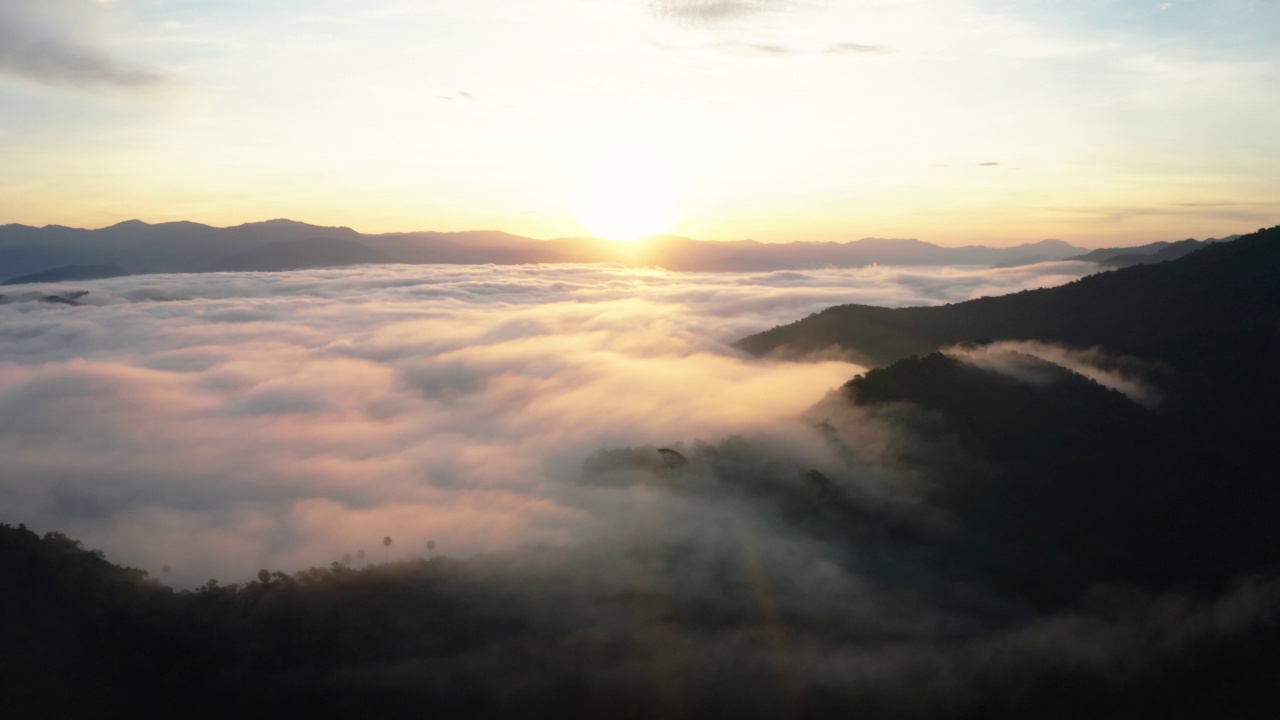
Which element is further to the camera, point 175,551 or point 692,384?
point 692,384

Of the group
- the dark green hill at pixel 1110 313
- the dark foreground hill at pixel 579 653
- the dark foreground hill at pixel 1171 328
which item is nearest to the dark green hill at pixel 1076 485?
the dark foreground hill at pixel 579 653

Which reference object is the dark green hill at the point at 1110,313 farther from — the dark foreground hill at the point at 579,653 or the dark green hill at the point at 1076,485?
the dark foreground hill at the point at 579,653

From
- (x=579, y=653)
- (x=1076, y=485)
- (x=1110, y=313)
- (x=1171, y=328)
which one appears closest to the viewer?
(x=579, y=653)

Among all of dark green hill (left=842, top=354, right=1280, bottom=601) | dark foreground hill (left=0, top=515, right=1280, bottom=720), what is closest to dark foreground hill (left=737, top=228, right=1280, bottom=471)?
dark green hill (left=842, top=354, right=1280, bottom=601)

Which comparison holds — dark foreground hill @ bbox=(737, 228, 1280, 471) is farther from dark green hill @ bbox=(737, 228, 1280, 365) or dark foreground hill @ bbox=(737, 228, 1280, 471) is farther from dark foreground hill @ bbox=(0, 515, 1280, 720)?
dark foreground hill @ bbox=(0, 515, 1280, 720)

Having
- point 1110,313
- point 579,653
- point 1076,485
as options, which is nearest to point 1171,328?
point 1110,313

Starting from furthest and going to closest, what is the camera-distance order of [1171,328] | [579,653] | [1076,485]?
[1171,328] → [1076,485] → [579,653]

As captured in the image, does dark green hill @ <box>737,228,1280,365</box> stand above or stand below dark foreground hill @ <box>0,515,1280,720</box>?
above

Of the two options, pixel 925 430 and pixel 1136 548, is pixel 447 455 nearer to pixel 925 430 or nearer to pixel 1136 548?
pixel 925 430

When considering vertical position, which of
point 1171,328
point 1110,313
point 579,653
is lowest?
point 579,653

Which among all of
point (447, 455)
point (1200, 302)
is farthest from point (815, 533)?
point (1200, 302)

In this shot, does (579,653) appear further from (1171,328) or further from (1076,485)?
Result: (1171,328)
